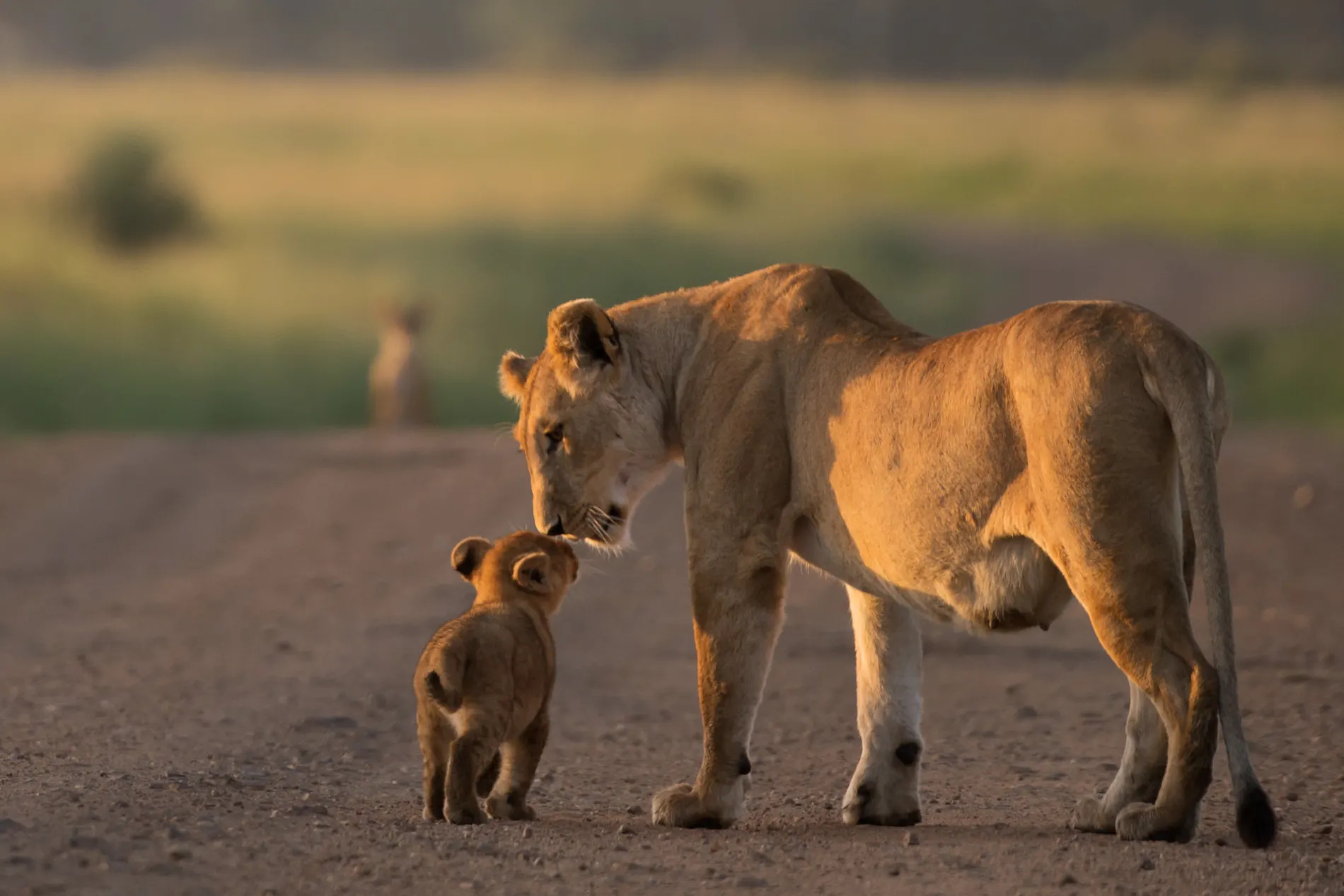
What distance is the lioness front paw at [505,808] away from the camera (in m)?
6.81

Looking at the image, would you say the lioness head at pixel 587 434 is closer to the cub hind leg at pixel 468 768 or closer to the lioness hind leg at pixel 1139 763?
the cub hind leg at pixel 468 768

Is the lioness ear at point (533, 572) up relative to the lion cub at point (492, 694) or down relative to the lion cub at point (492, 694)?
up

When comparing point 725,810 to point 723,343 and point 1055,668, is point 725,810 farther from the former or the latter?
point 1055,668

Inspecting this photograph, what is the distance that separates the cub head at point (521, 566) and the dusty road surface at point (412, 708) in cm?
81

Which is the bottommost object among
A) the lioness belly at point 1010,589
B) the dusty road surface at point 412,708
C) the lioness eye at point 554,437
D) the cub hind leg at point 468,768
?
the dusty road surface at point 412,708

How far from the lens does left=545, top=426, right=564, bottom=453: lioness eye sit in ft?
23.4

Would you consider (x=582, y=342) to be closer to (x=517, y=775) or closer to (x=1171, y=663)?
(x=517, y=775)

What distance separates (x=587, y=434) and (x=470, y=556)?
2.24ft

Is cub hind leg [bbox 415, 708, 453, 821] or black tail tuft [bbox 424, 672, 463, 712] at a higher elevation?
black tail tuft [bbox 424, 672, 463, 712]

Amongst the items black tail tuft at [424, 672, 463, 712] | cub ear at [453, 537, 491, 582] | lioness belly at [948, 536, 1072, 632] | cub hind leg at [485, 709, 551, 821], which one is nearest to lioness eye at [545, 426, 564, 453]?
cub ear at [453, 537, 491, 582]

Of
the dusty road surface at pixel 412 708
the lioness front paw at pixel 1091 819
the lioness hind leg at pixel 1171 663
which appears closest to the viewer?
the lioness hind leg at pixel 1171 663

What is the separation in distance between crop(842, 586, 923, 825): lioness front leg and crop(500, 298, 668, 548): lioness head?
3.00ft

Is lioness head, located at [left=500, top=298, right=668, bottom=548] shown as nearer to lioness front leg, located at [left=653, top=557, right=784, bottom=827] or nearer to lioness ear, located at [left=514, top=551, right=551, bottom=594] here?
lioness ear, located at [left=514, top=551, right=551, bottom=594]

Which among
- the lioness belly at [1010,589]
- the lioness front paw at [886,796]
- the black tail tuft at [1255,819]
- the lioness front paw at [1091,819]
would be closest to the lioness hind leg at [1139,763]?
the lioness front paw at [1091,819]
